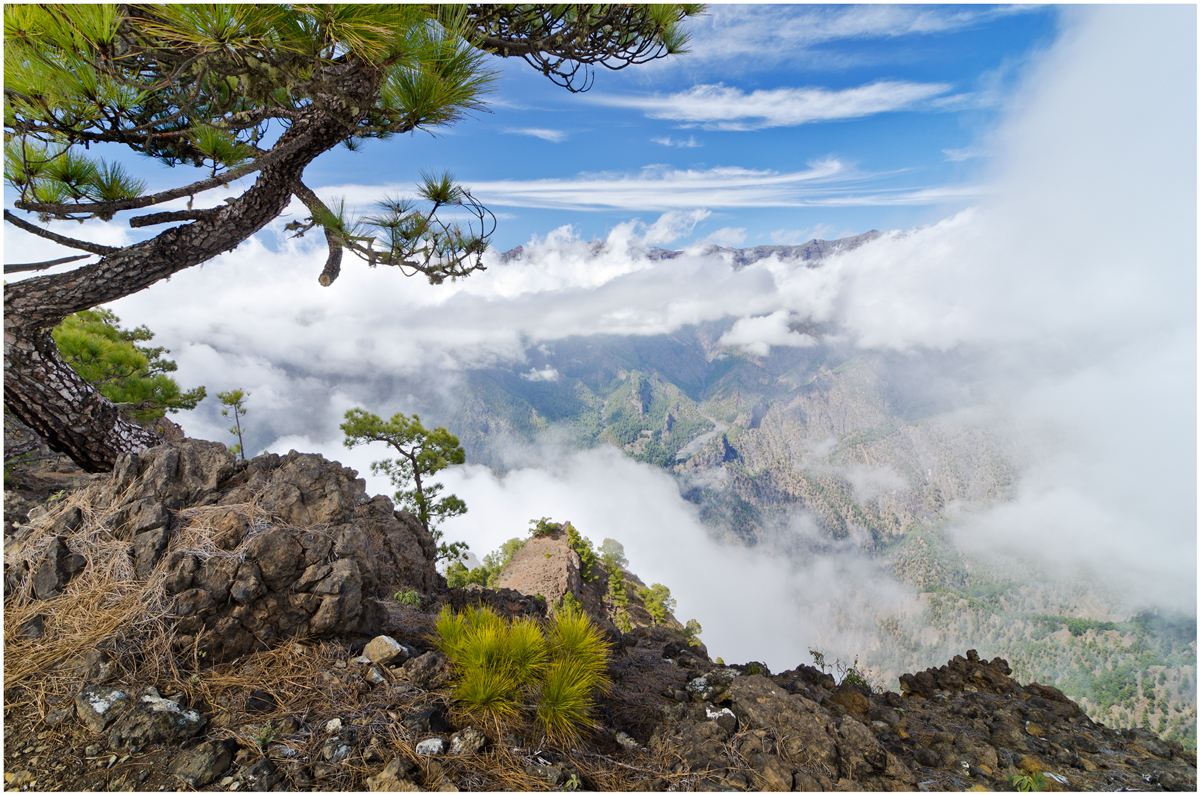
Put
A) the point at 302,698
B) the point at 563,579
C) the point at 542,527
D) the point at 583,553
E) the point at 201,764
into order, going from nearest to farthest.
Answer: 1. the point at 201,764
2. the point at 302,698
3. the point at 563,579
4. the point at 583,553
5. the point at 542,527

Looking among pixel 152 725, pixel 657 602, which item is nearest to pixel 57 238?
pixel 152 725

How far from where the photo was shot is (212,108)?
4516 millimetres

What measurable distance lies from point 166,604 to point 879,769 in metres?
4.73

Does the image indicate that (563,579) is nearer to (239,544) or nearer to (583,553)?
(583,553)

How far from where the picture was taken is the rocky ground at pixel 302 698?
2.39m

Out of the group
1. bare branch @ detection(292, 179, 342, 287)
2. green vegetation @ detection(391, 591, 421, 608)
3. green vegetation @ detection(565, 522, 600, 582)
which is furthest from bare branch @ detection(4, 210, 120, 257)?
green vegetation @ detection(565, 522, 600, 582)

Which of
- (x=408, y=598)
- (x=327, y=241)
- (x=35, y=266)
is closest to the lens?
(x=35, y=266)

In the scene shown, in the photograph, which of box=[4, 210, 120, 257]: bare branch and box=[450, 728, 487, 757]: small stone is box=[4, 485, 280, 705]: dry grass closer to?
box=[450, 728, 487, 757]: small stone

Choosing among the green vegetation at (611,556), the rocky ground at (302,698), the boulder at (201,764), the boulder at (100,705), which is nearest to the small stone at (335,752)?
the rocky ground at (302,698)

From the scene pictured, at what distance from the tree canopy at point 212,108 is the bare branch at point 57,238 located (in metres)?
0.01

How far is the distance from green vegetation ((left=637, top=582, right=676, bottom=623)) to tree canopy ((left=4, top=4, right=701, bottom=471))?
2435cm

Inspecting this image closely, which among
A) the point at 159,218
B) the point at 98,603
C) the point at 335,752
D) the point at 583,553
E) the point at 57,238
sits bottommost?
the point at 583,553

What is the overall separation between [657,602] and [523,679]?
83.4 ft

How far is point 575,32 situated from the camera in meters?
4.33
